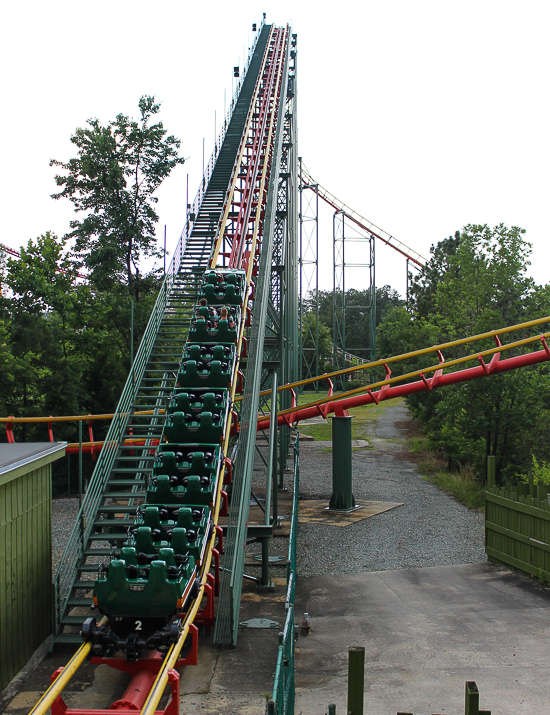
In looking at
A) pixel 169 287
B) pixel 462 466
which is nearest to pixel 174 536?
pixel 169 287

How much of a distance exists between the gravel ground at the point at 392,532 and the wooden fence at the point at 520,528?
2.64 ft

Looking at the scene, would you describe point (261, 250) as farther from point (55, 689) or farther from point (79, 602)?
point (55, 689)

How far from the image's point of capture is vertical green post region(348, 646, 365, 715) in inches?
178

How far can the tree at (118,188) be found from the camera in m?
28.8

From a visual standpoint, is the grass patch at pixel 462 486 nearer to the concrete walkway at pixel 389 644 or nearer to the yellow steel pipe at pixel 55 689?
the concrete walkway at pixel 389 644

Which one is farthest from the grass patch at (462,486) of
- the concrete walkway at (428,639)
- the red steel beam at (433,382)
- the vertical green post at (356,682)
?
the vertical green post at (356,682)

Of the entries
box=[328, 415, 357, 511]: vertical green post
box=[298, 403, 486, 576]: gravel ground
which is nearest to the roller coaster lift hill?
box=[328, 415, 357, 511]: vertical green post

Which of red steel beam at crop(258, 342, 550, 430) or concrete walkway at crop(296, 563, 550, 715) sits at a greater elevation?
red steel beam at crop(258, 342, 550, 430)

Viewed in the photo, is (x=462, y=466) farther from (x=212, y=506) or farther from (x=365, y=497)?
(x=212, y=506)

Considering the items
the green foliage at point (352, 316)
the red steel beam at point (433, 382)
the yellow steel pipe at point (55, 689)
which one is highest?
the green foliage at point (352, 316)

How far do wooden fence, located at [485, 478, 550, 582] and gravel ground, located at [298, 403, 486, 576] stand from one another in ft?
2.64

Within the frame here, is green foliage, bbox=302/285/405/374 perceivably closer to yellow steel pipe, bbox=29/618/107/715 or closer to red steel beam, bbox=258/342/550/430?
red steel beam, bbox=258/342/550/430

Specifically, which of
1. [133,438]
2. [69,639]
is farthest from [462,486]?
[69,639]

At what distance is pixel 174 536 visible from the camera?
25.1 ft
